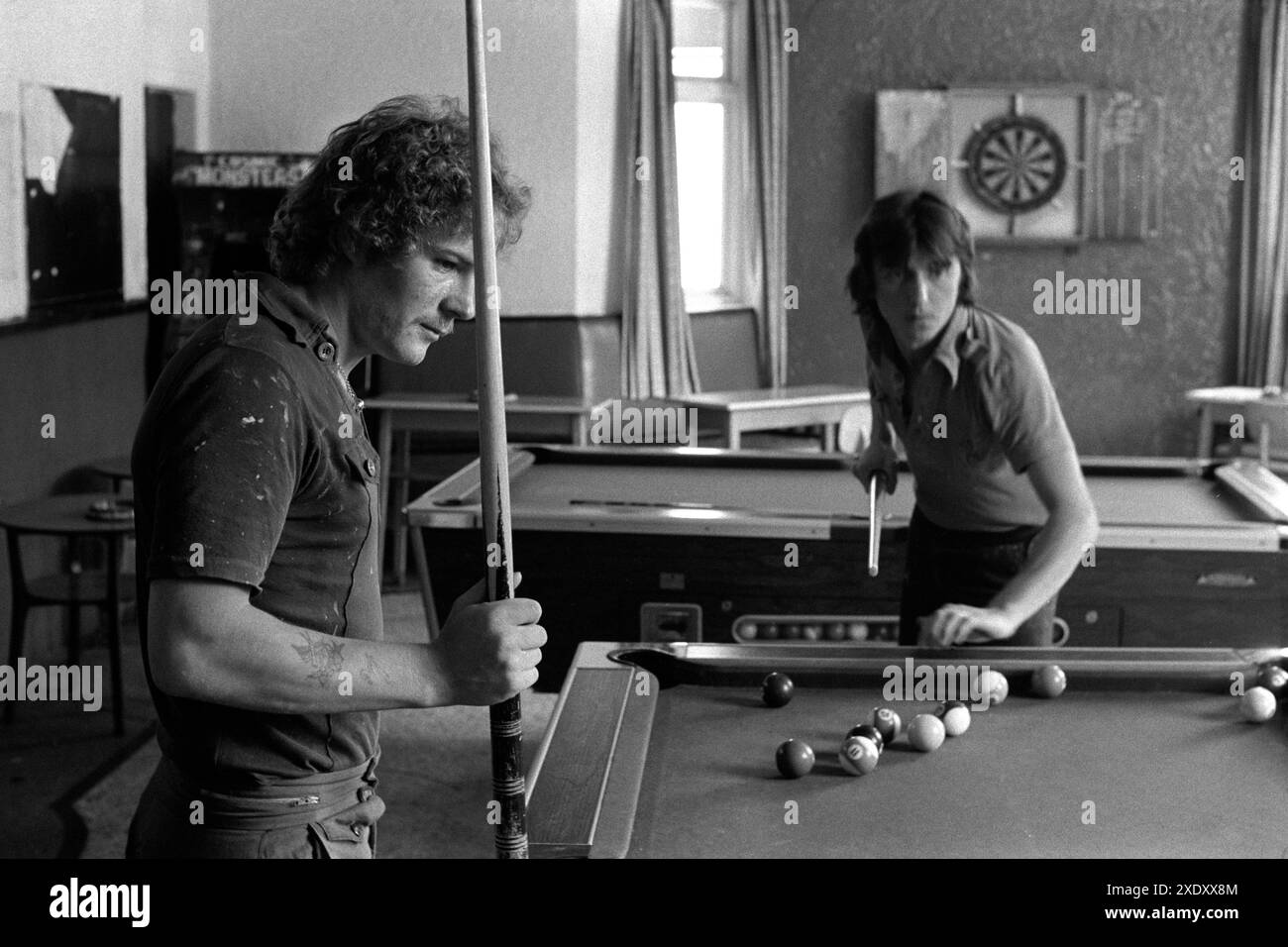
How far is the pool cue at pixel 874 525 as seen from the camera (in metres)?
2.99

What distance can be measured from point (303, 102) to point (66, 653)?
2664 millimetres

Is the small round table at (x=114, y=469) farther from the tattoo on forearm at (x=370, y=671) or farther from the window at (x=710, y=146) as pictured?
the tattoo on forearm at (x=370, y=671)

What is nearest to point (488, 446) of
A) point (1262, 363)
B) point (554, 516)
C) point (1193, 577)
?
point (554, 516)

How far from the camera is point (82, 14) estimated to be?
4.75 metres

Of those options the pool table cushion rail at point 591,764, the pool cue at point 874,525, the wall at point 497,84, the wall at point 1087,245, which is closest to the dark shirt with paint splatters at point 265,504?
the pool table cushion rail at point 591,764

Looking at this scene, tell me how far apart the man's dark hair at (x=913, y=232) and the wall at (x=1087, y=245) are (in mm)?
4762

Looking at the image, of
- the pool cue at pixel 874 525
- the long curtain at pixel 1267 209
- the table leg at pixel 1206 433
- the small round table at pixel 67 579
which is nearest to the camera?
the pool cue at pixel 874 525

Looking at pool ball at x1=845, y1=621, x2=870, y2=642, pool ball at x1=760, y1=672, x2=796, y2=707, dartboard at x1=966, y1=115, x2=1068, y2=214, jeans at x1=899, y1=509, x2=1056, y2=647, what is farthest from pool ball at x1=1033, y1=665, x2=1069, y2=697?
dartboard at x1=966, y1=115, x2=1068, y2=214

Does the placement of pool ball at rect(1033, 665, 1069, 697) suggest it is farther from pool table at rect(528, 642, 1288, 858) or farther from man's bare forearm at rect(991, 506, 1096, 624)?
man's bare forearm at rect(991, 506, 1096, 624)

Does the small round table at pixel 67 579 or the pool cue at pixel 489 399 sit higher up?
the pool cue at pixel 489 399

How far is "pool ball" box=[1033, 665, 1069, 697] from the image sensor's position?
221cm

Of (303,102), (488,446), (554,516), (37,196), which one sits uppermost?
(303,102)

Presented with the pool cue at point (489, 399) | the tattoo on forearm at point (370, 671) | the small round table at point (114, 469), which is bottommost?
the small round table at point (114, 469)

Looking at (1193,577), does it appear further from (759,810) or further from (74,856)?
(74,856)
